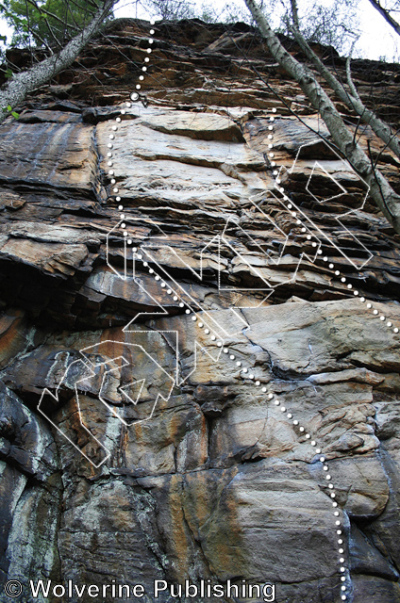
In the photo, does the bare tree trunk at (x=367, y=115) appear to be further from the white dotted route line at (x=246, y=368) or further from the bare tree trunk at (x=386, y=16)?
the white dotted route line at (x=246, y=368)

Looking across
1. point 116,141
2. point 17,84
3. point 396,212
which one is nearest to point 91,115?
point 116,141

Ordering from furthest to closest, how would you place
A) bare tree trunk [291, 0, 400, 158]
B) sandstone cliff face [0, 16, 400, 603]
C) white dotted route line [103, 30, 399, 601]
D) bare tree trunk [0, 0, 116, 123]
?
bare tree trunk [0, 0, 116, 123]
bare tree trunk [291, 0, 400, 158]
sandstone cliff face [0, 16, 400, 603]
white dotted route line [103, 30, 399, 601]

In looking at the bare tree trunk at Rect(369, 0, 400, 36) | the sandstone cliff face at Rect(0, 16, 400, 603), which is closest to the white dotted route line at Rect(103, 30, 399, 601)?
the sandstone cliff face at Rect(0, 16, 400, 603)

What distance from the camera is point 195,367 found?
599cm

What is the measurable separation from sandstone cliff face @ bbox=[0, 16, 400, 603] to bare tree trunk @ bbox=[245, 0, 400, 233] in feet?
3.19

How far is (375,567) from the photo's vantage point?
4.54 meters

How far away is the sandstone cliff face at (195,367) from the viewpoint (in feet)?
15.6

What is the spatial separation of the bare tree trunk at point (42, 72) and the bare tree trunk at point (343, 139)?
3008 mm

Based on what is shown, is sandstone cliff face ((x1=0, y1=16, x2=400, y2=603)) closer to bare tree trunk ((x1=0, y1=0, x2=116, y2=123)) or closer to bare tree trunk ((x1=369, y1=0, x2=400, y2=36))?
bare tree trunk ((x1=0, y1=0, x2=116, y2=123))

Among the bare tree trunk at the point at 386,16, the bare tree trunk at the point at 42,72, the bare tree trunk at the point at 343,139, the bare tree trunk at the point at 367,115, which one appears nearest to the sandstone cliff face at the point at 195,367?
the bare tree trunk at the point at 343,139

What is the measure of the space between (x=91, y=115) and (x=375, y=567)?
32.0 feet

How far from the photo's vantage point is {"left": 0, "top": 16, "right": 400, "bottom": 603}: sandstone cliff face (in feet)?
15.6

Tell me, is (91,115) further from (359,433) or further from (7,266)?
(359,433)

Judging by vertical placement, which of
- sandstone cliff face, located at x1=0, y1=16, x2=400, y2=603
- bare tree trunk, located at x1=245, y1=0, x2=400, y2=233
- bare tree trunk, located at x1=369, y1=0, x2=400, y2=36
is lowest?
sandstone cliff face, located at x1=0, y1=16, x2=400, y2=603
